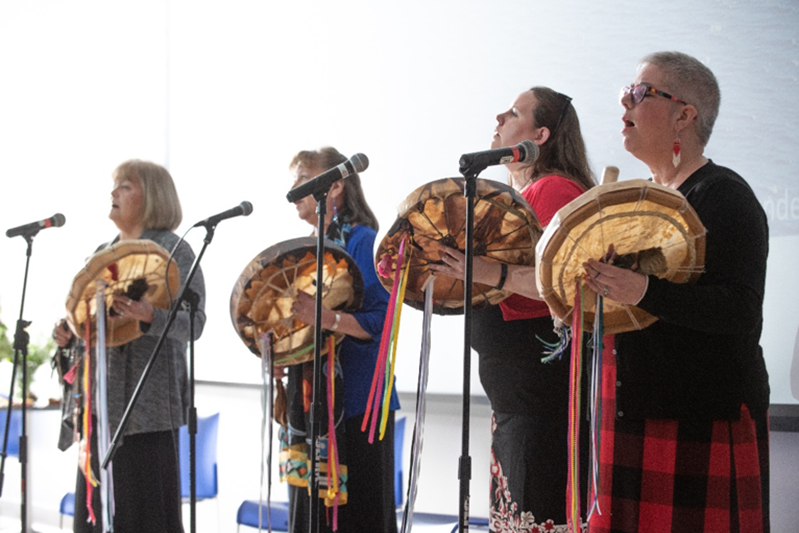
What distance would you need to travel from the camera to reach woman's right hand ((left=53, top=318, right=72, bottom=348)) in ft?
9.72

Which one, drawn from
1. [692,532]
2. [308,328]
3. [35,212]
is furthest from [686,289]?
[35,212]

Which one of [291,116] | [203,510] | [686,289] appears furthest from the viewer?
[203,510]

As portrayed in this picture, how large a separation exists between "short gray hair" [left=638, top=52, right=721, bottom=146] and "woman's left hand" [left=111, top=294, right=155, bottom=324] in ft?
6.03

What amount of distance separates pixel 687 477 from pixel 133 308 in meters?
1.88

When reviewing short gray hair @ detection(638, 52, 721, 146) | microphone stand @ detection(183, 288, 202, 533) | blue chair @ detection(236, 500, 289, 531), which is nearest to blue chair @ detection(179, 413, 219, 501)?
blue chair @ detection(236, 500, 289, 531)

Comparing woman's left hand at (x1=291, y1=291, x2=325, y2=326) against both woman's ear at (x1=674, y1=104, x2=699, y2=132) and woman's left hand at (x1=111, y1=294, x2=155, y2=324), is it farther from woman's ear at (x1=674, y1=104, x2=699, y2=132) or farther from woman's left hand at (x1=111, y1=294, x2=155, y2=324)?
woman's ear at (x1=674, y1=104, x2=699, y2=132)

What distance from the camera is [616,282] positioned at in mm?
1419

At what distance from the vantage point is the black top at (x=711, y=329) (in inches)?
55.9

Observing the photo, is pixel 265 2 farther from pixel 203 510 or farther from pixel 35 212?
pixel 203 510

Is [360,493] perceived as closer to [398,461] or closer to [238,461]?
[398,461]

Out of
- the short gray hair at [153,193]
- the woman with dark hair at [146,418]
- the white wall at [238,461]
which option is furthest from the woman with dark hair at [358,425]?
the white wall at [238,461]

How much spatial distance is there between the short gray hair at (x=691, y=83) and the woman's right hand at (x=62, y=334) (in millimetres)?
2372

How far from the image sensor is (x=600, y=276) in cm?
144

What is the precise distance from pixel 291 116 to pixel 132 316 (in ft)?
6.65
